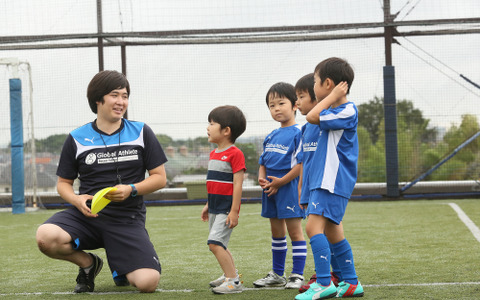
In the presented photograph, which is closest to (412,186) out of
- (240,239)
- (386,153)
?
(386,153)

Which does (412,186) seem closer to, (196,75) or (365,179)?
(365,179)

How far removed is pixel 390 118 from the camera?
9.83 meters

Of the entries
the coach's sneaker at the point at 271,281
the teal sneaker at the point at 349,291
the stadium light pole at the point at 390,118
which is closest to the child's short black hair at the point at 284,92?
the coach's sneaker at the point at 271,281

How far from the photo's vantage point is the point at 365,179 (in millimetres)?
10477

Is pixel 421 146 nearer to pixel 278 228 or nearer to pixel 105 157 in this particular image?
pixel 278 228

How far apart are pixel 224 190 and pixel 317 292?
2.77ft

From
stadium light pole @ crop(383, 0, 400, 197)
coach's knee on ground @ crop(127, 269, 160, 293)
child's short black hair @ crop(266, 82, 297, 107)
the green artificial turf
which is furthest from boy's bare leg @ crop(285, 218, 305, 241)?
stadium light pole @ crop(383, 0, 400, 197)

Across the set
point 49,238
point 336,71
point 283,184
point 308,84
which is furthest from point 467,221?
point 49,238

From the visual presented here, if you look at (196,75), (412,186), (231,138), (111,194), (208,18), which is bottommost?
(412,186)

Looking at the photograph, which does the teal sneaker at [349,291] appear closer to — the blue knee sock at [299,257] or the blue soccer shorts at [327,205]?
the blue soccer shorts at [327,205]

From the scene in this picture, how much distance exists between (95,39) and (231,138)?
22.8 ft

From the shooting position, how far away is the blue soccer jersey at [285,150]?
12.8 ft

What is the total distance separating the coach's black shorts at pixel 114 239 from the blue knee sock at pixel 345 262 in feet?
3.39

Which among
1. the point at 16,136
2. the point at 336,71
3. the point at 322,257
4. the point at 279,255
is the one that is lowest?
the point at 279,255
